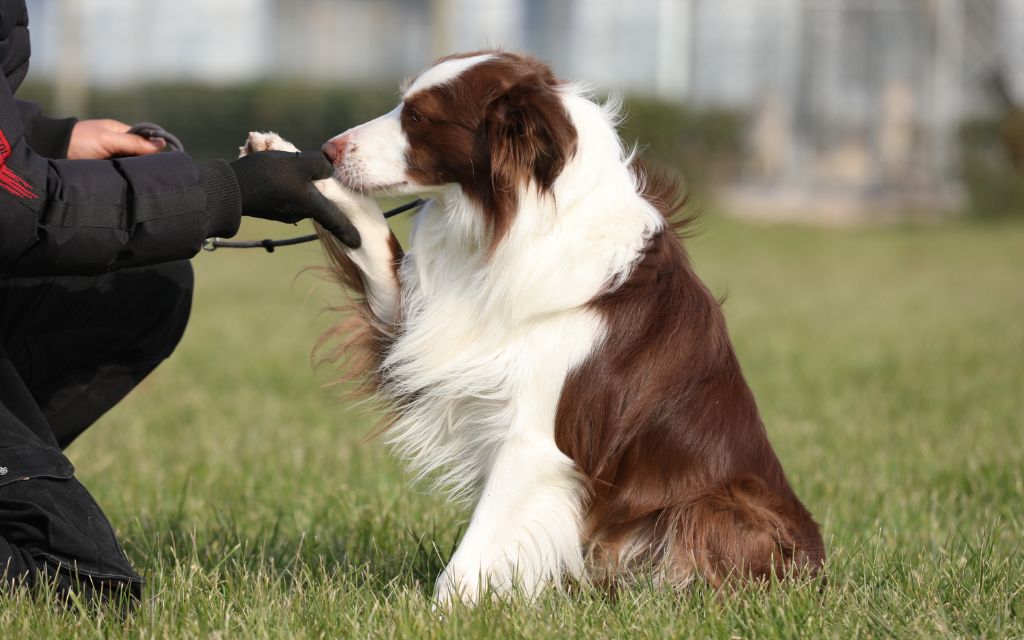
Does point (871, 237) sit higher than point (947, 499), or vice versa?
point (947, 499)

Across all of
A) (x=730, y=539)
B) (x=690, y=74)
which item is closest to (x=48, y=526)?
(x=730, y=539)

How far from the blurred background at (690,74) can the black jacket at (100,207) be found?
53.9ft

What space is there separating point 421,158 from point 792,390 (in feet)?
14.0

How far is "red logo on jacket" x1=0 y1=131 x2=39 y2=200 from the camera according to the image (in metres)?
2.42

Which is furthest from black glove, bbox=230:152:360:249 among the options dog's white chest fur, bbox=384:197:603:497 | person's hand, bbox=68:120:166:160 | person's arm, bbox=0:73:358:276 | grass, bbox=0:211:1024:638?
person's hand, bbox=68:120:166:160

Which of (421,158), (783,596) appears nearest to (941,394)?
(783,596)

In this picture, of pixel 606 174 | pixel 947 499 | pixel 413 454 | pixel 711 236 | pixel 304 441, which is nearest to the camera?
pixel 606 174

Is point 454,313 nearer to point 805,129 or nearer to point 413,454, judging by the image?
point 413,454

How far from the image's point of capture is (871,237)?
1678 cm

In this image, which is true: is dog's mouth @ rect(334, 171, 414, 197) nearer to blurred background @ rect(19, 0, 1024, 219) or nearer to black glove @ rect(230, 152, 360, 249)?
black glove @ rect(230, 152, 360, 249)

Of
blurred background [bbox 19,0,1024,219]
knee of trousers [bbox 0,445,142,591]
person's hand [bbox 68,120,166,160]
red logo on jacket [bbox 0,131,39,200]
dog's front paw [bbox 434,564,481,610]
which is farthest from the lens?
blurred background [bbox 19,0,1024,219]

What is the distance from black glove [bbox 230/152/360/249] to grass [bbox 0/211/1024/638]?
598mm

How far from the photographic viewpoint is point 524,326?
2.94 m

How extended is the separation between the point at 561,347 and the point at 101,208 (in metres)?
1.11
